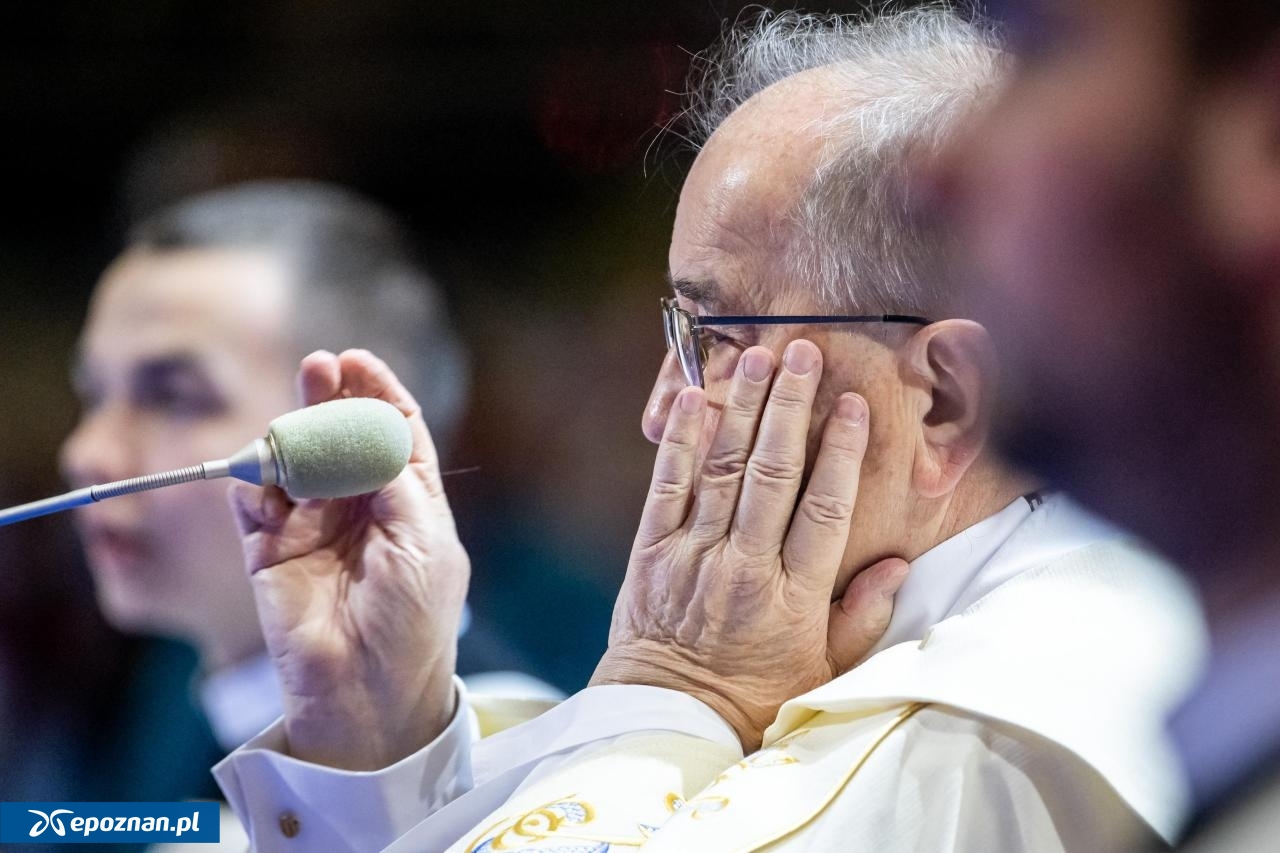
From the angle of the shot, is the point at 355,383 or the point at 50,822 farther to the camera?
the point at 50,822

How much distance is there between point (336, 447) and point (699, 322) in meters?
0.49

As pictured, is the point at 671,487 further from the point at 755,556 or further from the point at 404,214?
the point at 404,214

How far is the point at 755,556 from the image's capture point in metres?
1.47

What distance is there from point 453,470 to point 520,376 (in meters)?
0.21

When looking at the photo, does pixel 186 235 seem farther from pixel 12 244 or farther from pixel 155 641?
pixel 155 641

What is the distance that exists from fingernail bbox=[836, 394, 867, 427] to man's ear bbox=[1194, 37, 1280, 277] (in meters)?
0.43

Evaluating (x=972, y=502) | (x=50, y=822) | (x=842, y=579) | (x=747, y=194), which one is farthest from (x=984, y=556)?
(x=50, y=822)

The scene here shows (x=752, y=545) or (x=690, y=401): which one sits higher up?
(x=690, y=401)

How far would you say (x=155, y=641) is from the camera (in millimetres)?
2295

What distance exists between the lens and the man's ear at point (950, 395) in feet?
4.66

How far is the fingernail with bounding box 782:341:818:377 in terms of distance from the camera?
1.44 m

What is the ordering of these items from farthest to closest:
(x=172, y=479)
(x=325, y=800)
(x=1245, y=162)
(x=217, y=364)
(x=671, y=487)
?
(x=217, y=364)
(x=325, y=800)
(x=671, y=487)
(x=172, y=479)
(x=1245, y=162)

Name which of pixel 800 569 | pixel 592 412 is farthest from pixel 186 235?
pixel 800 569

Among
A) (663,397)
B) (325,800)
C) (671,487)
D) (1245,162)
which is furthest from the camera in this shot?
(325,800)
